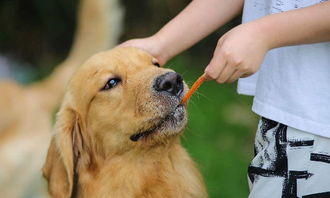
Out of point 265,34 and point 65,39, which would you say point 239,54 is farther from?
point 65,39

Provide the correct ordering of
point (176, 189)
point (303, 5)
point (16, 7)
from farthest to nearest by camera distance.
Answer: point (16, 7), point (176, 189), point (303, 5)

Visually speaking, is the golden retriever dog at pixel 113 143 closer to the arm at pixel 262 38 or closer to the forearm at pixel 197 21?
the forearm at pixel 197 21

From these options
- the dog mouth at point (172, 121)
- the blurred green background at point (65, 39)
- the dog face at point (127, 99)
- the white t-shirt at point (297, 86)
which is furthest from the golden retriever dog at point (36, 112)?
the blurred green background at point (65, 39)

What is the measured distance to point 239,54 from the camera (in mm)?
1905

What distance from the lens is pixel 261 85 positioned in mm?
2246

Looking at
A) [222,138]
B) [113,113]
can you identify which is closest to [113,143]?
[113,113]

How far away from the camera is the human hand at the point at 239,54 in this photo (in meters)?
1.91

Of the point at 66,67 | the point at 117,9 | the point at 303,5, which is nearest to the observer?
the point at 303,5

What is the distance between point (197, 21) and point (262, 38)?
0.58m

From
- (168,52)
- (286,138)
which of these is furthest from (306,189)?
(168,52)

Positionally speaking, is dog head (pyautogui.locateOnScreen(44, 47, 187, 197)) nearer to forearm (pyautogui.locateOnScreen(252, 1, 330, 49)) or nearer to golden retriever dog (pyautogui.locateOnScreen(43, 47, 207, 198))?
golden retriever dog (pyautogui.locateOnScreen(43, 47, 207, 198))

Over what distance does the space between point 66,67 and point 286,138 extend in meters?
1.96

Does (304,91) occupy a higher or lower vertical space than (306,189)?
higher

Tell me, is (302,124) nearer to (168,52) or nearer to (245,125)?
(168,52)
